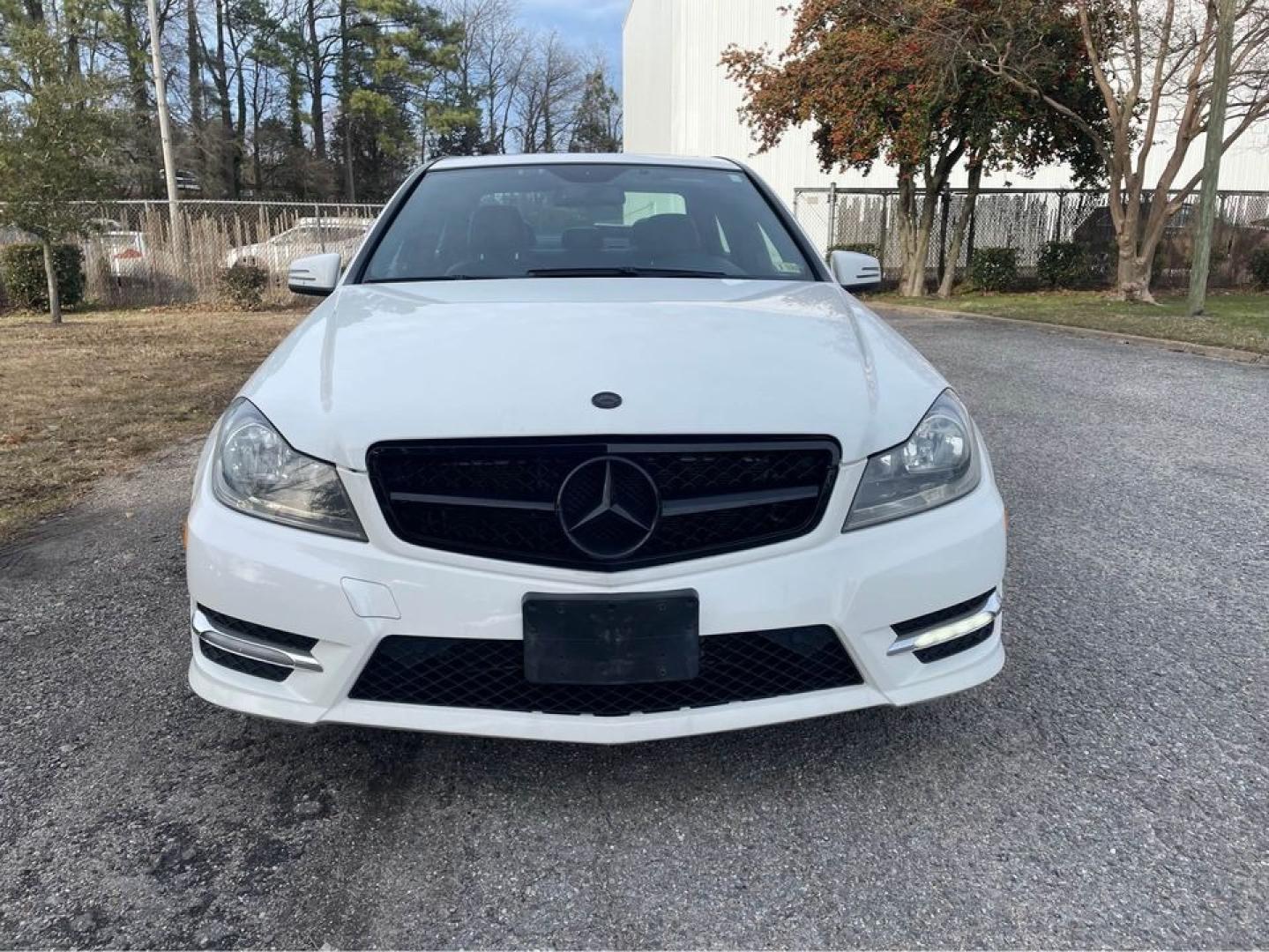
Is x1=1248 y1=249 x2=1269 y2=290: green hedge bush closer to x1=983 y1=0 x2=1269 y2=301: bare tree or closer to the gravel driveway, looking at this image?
x1=983 y1=0 x2=1269 y2=301: bare tree

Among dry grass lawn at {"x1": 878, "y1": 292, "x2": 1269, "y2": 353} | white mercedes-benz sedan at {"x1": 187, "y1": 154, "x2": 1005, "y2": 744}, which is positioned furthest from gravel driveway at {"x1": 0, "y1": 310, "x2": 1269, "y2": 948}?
dry grass lawn at {"x1": 878, "y1": 292, "x2": 1269, "y2": 353}

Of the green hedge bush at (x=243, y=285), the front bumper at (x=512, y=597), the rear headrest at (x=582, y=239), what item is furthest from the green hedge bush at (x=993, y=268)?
the front bumper at (x=512, y=597)

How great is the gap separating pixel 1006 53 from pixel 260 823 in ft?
53.2

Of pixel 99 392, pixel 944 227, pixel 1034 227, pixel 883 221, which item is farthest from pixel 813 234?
pixel 99 392

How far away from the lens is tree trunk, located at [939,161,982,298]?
59.4 ft

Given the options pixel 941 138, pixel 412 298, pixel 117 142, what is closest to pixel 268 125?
pixel 117 142

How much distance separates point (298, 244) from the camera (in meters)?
16.9

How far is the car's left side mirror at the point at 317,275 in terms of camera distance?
11.0 feet

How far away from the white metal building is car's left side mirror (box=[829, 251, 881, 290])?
22.5m

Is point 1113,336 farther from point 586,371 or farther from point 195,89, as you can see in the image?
point 195,89

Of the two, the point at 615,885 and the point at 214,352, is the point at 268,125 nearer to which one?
the point at 214,352

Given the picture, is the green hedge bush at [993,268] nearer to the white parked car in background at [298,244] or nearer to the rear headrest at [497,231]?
the white parked car in background at [298,244]

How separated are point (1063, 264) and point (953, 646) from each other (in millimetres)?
20027

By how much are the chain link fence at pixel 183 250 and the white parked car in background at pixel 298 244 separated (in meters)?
0.02
